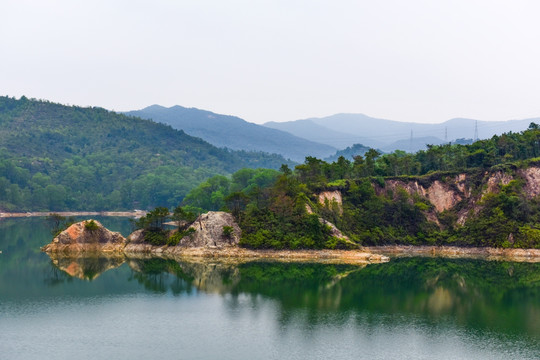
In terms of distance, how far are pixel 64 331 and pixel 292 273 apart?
3209 cm

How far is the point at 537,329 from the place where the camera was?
48.2 metres

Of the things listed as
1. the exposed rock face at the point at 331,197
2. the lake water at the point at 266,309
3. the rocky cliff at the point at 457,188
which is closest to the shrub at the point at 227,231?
the lake water at the point at 266,309

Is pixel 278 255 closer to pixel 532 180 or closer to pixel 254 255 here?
pixel 254 255

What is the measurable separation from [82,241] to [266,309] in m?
40.5

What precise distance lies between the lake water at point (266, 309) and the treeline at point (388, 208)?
6763 mm

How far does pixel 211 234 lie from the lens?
83.9 metres

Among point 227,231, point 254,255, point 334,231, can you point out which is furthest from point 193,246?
point 334,231

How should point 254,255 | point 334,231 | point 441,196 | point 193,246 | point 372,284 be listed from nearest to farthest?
point 372,284 < point 254,255 < point 193,246 < point 334,231 < point 441,196

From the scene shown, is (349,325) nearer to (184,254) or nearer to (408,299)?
(408,299)

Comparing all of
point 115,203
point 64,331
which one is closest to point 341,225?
point 64,331

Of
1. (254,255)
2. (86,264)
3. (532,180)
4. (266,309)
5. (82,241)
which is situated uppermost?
(532,180)

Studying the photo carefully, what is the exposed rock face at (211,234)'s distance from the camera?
83.6 m

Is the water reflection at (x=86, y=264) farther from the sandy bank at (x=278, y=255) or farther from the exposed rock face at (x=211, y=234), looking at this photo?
the exposed rock face at (x=211, y=234)

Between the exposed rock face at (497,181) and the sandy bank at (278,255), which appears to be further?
the exposed rock face at (497,181)
